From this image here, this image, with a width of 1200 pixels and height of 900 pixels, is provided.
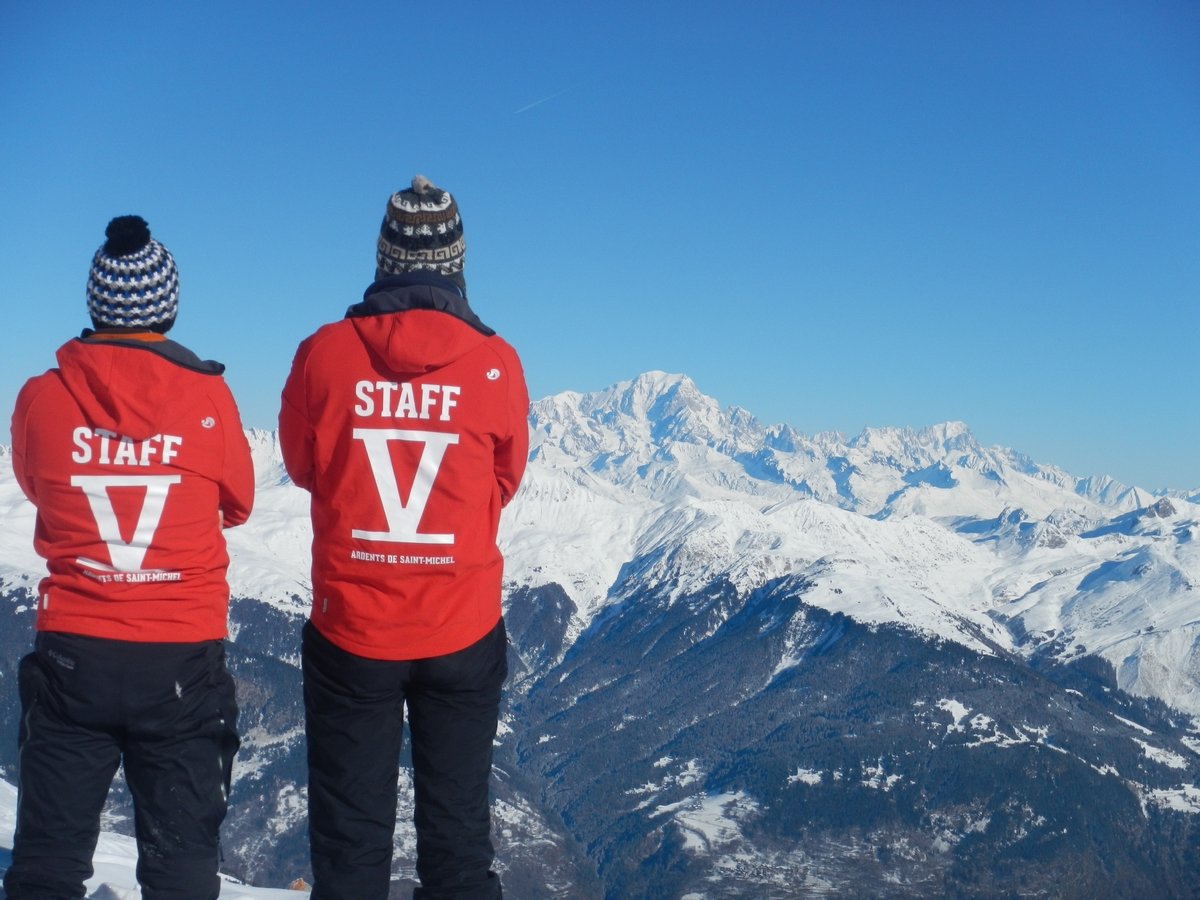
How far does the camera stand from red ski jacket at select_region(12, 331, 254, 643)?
29.9 feet

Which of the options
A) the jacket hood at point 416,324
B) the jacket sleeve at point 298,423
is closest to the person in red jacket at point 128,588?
the jacket sleeve at point 298,423

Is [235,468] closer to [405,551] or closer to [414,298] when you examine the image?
[405,551]

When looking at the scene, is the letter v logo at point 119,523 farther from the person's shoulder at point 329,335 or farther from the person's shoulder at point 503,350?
the person's shoulder at point 503,350

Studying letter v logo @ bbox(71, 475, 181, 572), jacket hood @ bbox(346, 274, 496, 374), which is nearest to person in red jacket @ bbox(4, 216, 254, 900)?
letter v logo @ bbox(71, 475, 181, 572)

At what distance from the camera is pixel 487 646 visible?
369 inches

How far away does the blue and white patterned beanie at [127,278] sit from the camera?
376 inches

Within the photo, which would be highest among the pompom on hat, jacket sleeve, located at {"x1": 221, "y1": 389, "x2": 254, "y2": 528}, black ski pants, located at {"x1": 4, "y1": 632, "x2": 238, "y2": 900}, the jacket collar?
the pompom on hat

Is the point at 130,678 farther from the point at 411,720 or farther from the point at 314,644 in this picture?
the point at 411,720

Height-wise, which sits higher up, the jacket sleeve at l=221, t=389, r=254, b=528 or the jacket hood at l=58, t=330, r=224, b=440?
the jacket hood at l=58, t=330, r=224, b=440

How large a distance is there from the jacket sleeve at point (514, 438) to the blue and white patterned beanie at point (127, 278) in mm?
3649

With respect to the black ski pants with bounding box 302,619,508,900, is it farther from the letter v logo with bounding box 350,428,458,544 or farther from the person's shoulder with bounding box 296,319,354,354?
the person's shoulder with bounding box 296,319,354,354

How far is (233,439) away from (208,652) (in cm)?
212

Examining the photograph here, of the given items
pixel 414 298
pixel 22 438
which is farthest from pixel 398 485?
pixel 22 438

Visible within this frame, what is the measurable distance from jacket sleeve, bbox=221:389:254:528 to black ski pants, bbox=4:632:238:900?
4.67 ft
